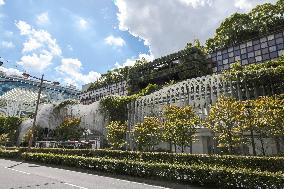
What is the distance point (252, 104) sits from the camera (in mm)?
26688

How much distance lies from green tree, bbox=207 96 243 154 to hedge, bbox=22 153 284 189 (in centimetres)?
1039

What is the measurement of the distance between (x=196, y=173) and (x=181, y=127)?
13468 mm

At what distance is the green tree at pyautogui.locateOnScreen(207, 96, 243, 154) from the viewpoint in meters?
25.7

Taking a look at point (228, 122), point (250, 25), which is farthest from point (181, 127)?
point (250, 25)

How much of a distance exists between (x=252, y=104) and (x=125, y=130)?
19634 millimetres

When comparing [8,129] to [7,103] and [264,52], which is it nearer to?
[7,103]

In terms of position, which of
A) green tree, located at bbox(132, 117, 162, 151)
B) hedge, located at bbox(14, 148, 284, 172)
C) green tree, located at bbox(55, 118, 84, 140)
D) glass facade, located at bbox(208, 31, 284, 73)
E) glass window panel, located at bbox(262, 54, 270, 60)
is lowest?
hedge, located at bbox(14, 148, 284, 172)

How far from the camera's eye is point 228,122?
84.9ft

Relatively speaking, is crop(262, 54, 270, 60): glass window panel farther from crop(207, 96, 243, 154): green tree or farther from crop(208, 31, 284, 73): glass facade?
crop(207, 96, 243, 154): green tree

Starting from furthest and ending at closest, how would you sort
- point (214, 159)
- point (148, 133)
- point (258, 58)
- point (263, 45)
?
point (258, 58), point (263, 45), point (148, 133), point (214, 159)

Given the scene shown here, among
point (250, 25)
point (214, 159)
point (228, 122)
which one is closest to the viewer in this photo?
point (214, 159)

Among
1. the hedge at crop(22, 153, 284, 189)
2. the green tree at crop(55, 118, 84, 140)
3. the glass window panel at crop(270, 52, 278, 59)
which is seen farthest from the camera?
the green tree at crop(55, 118, 84, 140)

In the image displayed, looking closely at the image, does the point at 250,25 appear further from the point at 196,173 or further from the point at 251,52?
the point at 196,173

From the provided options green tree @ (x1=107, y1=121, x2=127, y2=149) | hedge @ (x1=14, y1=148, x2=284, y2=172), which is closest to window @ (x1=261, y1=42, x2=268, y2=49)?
green tree @ (x1=107, y1=121, x2=127, y2=149)
